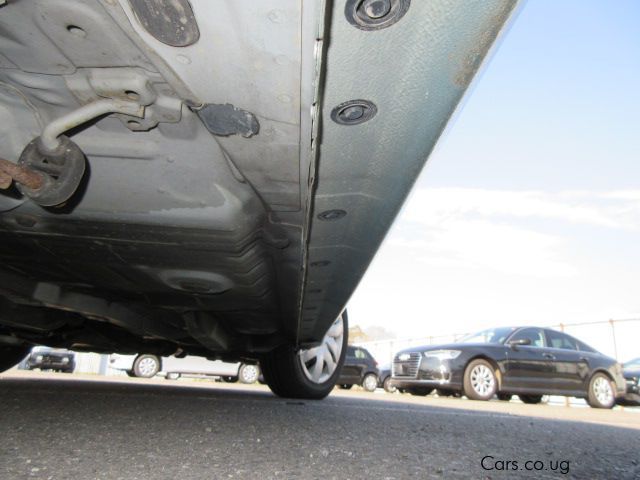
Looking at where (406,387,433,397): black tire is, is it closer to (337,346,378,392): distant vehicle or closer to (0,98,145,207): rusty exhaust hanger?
(337,346,378,392): distant vehicle

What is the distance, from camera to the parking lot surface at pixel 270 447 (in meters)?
1.33

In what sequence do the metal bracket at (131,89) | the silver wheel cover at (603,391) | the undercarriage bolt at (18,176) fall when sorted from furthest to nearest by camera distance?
1. the silver wheel cover at (603,391)
2. the undercarriage bolt at (18,176)
3. the metal bracket at (131,89)

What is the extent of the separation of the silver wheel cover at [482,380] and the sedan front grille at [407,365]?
0.95 metres

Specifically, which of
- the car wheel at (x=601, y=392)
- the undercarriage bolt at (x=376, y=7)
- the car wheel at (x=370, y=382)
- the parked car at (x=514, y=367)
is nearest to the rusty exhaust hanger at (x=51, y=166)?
the undercarriage bolt at (x=376, y=7)

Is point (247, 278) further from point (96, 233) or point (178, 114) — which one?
point (178, 114)

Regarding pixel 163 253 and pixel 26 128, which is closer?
pixel 26 128

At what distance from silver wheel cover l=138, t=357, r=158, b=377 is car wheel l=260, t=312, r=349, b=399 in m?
7.54

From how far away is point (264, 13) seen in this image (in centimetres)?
79

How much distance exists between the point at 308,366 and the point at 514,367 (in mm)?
4702

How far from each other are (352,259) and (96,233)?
880 millimetres

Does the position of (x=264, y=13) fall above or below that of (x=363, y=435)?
above

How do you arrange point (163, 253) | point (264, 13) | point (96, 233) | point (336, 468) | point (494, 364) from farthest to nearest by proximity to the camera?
point (494, 364) → point (163, 253) → point (96, 233) → point (336, 468) → point (264, 13)

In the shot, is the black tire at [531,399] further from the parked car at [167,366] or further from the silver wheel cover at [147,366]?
the silver wheel cover at [147,366]

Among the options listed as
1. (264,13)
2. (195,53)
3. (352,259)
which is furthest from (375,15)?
(352,259)
